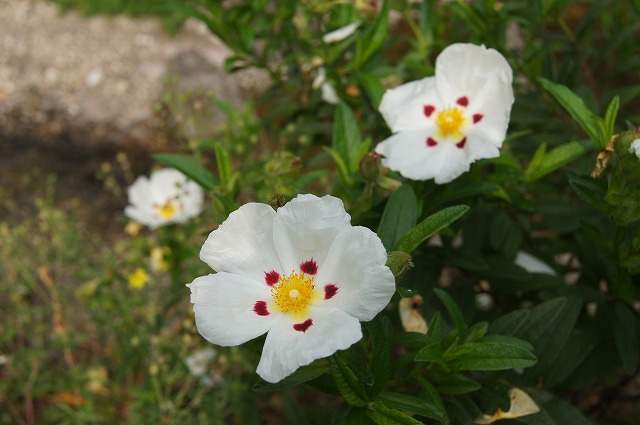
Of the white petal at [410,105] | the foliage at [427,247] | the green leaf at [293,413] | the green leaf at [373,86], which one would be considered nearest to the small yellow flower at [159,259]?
the foliage at [427,247]

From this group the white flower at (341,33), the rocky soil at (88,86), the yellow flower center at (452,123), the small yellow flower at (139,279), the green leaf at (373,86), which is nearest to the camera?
the yellow flower center at (452,123)

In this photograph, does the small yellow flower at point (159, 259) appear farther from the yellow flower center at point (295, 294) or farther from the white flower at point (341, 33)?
the yellow flower center at point (295, 294)

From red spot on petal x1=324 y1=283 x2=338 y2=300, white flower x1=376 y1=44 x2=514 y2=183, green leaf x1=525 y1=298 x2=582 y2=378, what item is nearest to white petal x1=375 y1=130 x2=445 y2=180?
white flower x1=376 y1=44 x2=514 y2=183

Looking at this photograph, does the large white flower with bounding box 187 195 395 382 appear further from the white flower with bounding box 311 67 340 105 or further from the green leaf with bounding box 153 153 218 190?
the white flower with bounding box 311 67 340 105

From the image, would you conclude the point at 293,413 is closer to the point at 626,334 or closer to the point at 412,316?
the point at 412,316

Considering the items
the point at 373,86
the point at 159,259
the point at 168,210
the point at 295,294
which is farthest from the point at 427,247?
the point at 159,259

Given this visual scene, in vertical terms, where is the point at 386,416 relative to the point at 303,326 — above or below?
below
